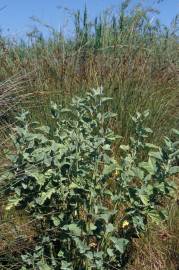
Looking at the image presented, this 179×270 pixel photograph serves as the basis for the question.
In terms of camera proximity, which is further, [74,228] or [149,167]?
[149,167]

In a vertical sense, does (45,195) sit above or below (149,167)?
below

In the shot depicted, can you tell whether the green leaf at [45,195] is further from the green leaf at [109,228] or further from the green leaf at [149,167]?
the green leaf at [149,167]

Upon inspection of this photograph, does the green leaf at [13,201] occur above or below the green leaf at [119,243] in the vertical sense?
above

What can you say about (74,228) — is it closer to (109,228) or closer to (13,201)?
(109,228)

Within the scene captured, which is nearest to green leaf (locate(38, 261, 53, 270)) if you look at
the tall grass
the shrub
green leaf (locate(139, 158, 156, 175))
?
the shrub

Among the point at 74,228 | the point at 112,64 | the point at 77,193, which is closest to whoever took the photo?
the point at 74,228

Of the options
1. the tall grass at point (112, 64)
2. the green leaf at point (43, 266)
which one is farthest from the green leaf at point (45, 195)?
the tall grass at point (112, 64)

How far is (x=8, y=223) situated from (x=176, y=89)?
247 cm

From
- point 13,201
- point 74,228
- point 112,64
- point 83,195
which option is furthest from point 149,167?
point 112,64

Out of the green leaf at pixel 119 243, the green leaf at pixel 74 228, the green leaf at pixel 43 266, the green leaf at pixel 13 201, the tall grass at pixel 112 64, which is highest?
the tall grass at pixel 112 64

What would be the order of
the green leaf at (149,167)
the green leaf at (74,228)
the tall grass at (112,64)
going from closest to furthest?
the green leaf at (74,228), the green leaf at (149,167), the tall grass at (112,64)

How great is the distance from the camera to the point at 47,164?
3053mm

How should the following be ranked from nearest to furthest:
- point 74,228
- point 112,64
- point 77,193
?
point 74,228
point 77,193
point 112,64

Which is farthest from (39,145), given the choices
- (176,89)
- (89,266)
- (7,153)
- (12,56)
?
(12,56)
